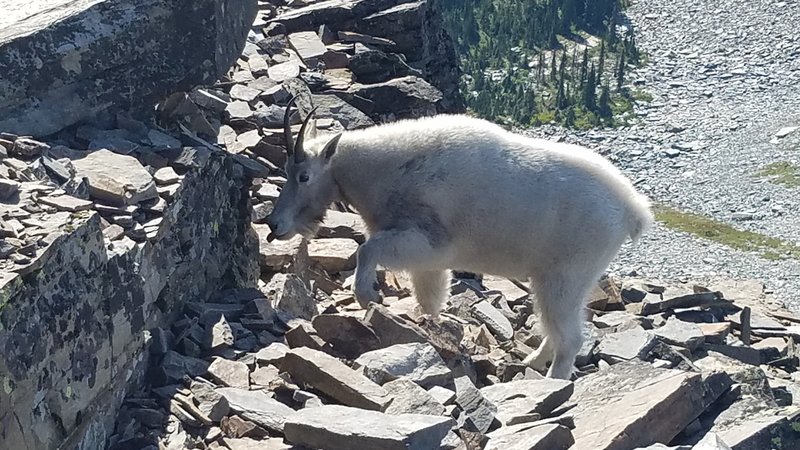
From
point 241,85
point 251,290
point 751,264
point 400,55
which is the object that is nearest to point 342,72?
point 400,55

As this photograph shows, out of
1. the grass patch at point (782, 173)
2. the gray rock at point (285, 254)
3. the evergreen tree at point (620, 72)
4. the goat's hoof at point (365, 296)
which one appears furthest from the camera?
the evergreen tree at point (620, 72)

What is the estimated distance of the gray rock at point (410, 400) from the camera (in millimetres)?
8836

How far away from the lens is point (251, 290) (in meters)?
11.8

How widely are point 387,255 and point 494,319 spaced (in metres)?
3.07

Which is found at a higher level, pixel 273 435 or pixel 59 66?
pixel 59 66

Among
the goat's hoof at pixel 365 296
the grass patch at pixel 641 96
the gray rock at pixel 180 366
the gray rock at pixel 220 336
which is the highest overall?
the gray rock at pixel 180 366

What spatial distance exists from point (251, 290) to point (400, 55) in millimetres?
9115

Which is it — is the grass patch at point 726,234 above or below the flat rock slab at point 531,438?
below

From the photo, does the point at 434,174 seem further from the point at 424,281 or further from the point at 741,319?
the point at 741,319

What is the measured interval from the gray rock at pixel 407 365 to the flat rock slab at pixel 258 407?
0.89 m

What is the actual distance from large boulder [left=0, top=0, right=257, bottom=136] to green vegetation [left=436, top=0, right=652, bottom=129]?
83.0 m

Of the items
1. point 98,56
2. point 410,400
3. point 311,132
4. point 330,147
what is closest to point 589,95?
point 311,132

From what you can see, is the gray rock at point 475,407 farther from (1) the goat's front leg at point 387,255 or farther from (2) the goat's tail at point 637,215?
(2) the goat's tail at point 637,215

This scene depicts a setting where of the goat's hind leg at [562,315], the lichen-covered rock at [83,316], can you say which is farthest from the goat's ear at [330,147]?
the goat's hind leg at [562,315]
